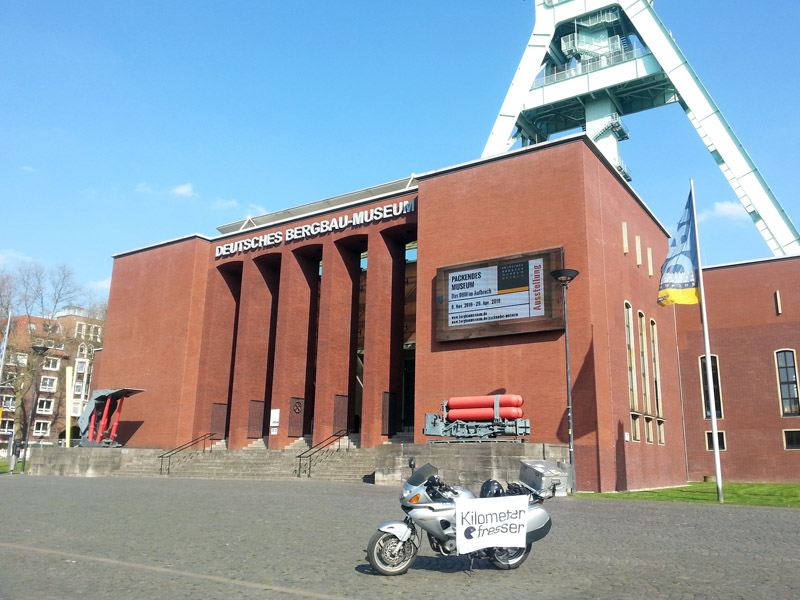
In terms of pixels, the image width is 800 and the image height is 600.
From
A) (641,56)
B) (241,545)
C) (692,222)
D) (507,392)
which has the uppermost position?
(641,56)

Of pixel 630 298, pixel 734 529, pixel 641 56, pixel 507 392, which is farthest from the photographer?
pixel 641 56

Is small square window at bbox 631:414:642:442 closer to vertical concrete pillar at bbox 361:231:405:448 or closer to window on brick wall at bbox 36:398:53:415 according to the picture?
vertical concrete pillar at bbox 361:231:405:448

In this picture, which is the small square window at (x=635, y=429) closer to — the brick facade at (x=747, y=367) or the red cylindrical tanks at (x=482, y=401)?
the red cylindrical tanks at (x=482, y=401)

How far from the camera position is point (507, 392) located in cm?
2467

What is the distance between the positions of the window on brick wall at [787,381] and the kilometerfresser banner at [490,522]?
3033cm

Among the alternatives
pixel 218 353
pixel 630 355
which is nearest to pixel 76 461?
pixel 218 353

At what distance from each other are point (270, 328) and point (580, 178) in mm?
19348

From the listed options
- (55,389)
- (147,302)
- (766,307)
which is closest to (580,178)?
(766,307)

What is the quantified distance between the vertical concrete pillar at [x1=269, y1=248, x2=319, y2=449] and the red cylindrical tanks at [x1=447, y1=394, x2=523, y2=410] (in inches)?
478

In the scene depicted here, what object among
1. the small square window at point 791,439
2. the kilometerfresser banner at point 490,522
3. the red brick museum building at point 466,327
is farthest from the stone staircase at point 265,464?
the small square window at point 791,439

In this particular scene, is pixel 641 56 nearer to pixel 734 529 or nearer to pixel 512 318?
pixel 512 318

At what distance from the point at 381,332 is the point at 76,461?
14.7 meters

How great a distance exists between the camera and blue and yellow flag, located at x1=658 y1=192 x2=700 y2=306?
19.7 meters

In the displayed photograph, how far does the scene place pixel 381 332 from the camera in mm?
30562
